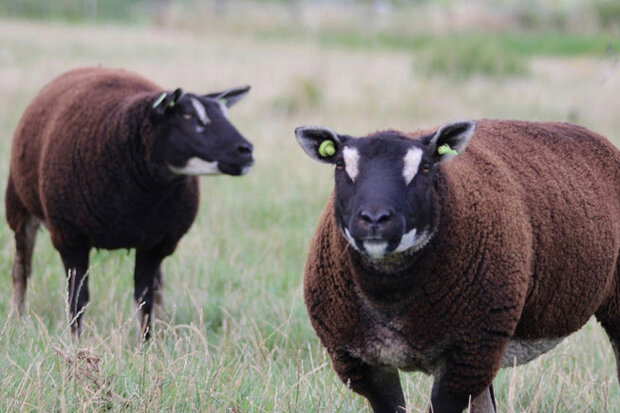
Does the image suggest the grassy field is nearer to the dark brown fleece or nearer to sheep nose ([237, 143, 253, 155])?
the dark brown fleece

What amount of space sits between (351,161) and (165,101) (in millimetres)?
2890

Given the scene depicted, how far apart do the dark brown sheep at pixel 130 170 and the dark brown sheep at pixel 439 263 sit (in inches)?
90.4

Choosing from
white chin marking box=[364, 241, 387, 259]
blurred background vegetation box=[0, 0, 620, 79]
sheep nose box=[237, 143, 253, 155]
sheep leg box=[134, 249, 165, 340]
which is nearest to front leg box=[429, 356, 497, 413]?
white chin marking box=[364, 241, 387, 259]

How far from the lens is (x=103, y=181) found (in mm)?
6359

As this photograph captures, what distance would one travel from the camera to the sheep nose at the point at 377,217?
11.6ft

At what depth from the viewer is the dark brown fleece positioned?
632 cm

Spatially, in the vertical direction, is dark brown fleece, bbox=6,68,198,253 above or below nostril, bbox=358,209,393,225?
below

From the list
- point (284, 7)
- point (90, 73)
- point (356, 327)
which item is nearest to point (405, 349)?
point (356, 327)

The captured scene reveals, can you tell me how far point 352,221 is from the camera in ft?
12.0

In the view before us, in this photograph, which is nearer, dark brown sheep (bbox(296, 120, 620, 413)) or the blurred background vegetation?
dark brown sheep (bbox(296, 120, 620, 413))

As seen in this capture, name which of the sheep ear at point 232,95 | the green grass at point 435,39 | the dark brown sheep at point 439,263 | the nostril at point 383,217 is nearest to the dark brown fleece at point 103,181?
the sheep ear at point 232,95

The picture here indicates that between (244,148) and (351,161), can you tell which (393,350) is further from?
(244,148)

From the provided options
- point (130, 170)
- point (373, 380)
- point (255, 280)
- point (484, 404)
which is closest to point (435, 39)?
point (255, 280)

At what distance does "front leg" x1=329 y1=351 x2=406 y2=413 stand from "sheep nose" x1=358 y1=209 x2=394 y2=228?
764mm
